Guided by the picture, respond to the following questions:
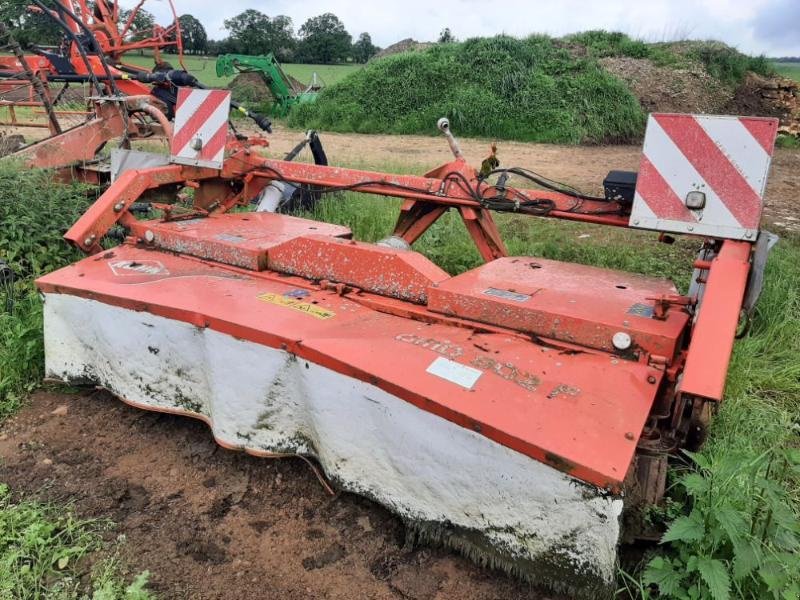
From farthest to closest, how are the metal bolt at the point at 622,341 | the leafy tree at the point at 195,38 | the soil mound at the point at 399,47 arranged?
the leafy tree at the point at 195,38
the soil mound at the point at 399,47
the metal bolt at the point at 622,341

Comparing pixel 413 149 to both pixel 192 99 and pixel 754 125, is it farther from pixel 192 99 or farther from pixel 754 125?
pixel 754 125

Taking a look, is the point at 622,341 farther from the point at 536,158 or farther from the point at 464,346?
the point at 536,158

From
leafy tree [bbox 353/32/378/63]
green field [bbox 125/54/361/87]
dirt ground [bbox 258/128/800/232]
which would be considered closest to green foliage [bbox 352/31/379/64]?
leafy tree [bbox 353/32/378/63]

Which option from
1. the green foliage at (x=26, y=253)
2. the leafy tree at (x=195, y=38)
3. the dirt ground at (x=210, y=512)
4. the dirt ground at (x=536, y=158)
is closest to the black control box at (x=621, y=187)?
the dirt ground at (x=210, y=512)

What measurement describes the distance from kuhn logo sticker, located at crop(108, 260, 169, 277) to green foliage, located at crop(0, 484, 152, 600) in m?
1.06

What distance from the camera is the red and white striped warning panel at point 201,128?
132 inches

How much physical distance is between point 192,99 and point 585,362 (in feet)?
8.81

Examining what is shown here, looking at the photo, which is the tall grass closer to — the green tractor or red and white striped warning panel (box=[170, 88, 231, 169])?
red and white striped warning panel (box=[170, 88, 231, 169])

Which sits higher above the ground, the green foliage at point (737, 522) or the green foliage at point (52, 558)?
the green foliage at point (737, 522)

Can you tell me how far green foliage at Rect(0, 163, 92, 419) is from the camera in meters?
3.04

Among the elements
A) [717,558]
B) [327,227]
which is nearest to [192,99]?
[327,227]

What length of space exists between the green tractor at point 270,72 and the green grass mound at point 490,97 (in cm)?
62

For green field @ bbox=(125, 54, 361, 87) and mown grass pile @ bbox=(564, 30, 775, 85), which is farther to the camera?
green field @ bbox=(125, 54, 361, 87)

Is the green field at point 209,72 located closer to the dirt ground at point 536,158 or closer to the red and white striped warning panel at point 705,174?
the dirt ground at point 536,158
